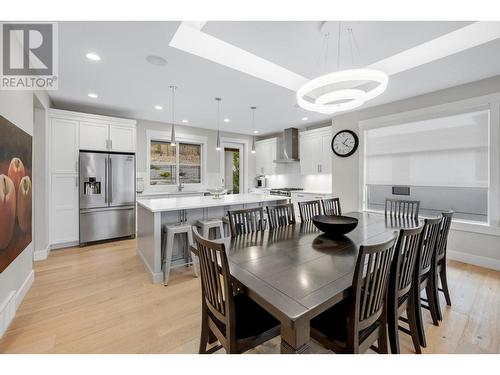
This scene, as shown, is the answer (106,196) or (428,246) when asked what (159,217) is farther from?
(428,246)

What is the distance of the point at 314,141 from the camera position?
5.41m

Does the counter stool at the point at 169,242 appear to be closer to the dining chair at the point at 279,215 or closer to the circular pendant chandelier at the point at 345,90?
the dining chair at the point at 279,215

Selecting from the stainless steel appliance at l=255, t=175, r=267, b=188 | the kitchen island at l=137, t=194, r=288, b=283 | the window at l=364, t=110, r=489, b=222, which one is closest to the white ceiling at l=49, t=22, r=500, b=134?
the window at l=364, t=110, r=489, b=222

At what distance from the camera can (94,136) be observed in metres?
4.01

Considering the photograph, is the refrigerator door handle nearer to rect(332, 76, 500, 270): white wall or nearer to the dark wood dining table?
the dark wood dining table

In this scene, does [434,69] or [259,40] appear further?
[434,69]

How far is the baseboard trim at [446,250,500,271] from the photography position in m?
3.00

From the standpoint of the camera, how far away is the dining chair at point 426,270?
1.63m

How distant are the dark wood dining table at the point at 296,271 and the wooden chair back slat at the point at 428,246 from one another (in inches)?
11.7

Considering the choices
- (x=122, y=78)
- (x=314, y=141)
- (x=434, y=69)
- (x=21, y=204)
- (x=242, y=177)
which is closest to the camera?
(x=21, y=204)

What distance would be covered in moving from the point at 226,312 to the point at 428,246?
162 centimetres
